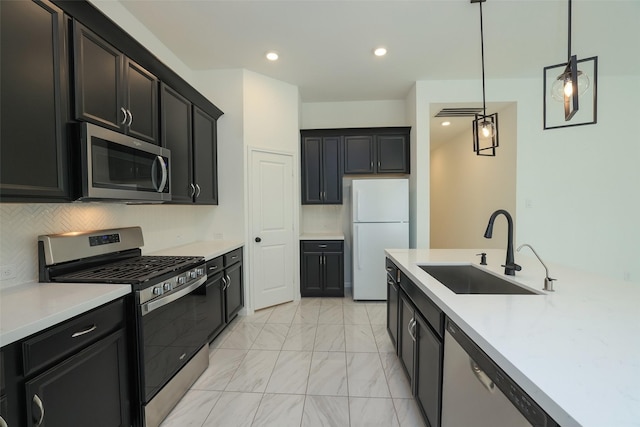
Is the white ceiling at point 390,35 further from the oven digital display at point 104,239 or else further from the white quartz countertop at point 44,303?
the white quartz countertop at point 44,303

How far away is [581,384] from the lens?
61 cm

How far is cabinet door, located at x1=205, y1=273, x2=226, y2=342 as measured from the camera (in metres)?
2.31

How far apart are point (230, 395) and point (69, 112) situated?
6.60ft

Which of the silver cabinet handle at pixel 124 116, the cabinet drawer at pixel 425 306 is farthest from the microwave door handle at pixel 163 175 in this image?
the cabinet drawer at pixel 425 306

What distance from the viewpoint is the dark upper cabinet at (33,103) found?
111 centimetres

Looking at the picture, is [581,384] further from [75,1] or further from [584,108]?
[584,108]

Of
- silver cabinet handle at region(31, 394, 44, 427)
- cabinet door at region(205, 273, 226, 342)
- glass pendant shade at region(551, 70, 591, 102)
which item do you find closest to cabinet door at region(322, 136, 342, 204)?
cabinet door at region(205, 273, 226, 342)

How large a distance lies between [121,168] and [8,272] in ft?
2.49

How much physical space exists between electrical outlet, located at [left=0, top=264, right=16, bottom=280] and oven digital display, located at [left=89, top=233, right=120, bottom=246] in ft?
1.20

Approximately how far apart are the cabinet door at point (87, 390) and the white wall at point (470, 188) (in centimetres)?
435

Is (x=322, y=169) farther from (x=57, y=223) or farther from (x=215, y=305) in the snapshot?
(x=57, y=223)

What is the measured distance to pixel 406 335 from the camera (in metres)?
1.85

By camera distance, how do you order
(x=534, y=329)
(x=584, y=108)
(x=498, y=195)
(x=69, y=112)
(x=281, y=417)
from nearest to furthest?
(x=534, y=329)
(x=69, y=112)
(x=281, y=417)
(x=584, y=108)
(x=498, y=195)

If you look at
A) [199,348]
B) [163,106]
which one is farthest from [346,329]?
[163,106]
